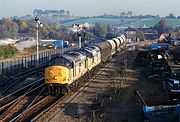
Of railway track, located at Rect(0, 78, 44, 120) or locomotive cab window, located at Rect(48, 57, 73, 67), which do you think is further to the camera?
locomotive cab window, located at Rect(48, 57, 73, 67)

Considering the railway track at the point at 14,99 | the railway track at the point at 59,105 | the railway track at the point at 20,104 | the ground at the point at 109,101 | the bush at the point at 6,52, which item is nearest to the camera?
the railway track at the point at 59,105

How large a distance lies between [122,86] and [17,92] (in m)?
9.06

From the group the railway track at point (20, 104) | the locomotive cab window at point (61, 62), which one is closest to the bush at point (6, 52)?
the railway track at point (20, 104)

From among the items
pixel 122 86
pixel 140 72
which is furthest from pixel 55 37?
pixel 122 86

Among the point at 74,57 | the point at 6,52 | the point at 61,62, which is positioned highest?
the point at 74,57

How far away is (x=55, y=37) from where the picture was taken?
161 metres

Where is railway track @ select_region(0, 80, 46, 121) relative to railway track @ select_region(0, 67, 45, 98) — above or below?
above

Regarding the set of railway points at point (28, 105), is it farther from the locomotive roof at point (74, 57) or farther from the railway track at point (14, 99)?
the locomotive roof at point (74, 57)

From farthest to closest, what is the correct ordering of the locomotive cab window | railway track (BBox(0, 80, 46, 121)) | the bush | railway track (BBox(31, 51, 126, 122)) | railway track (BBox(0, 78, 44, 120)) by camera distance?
the bush, the locomotive cab window, railway track (BBox(0, 78, 44, 120)), railway track (BBox(0, 80, 46, 121)), railway track (BBox(31, 51, 126, 122))

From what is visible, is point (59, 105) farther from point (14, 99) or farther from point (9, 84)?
point (9, 84)

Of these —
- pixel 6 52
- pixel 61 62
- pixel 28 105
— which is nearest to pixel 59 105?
pixel 28 105

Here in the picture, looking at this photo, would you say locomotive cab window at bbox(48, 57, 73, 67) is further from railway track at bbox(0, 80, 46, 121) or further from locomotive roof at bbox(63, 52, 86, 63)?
railway track at bbox(0, 80, 46, 121)

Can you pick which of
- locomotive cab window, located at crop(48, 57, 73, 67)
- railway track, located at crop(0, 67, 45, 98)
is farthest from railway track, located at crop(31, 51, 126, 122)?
railway track, located at crop(0, 67, 45, 98)

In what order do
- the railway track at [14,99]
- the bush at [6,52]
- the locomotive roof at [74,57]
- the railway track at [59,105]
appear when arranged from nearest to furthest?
1. the railway track at [59,105]
2. the railway track at [14,99]
3. the locomotive roof at [74,57]
4. the bush at [6,52]
